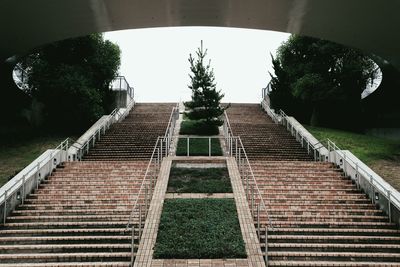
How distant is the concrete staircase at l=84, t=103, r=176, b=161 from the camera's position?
744 inches

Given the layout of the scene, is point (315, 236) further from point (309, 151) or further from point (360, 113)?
point (360, 113)

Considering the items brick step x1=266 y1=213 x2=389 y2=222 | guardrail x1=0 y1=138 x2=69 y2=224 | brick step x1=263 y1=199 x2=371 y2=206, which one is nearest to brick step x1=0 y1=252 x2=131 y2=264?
guardrail x1=0 y1=138 x2=69 y2=224

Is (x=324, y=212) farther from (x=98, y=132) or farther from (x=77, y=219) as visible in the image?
(x=98, y=132)

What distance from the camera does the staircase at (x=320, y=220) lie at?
9125 millimetres

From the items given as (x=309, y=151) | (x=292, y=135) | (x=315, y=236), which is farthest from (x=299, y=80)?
(x=315, y=236)

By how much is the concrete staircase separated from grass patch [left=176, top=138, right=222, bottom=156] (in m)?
1.42

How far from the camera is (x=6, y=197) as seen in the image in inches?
439

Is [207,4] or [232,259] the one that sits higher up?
[207,4]

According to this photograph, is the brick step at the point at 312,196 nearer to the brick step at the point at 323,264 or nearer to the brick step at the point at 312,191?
the brick step at the point at 312,191

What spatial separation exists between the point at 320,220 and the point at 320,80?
603 inches

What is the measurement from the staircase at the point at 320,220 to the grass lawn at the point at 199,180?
122 cm

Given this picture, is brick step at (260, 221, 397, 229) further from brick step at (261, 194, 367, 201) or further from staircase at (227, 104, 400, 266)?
brick step at (261, 194, 367, 201)

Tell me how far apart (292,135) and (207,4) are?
9.05m

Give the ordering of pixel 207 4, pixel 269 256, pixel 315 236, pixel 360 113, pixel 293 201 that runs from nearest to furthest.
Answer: pixel 269 256
pixel 315 236
pixel 293 201
pixel 207 4
pixel 360 113
